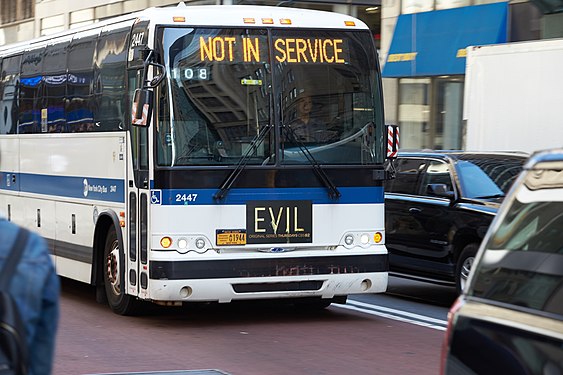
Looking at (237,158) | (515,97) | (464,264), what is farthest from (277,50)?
(515,97)

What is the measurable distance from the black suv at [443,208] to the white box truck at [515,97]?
108cm

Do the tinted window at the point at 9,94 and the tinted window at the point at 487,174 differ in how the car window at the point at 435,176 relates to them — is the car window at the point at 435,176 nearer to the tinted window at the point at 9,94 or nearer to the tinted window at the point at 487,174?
the tinted window at the point at 487,174

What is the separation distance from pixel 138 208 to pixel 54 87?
3.28 meters

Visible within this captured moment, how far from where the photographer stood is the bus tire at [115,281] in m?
12.5

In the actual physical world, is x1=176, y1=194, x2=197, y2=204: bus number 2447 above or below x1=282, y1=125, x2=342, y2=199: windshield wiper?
below

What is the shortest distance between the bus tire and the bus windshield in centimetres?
159

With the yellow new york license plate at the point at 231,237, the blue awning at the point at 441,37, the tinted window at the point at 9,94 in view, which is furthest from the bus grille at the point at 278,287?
the blue awning at the point at 441,37

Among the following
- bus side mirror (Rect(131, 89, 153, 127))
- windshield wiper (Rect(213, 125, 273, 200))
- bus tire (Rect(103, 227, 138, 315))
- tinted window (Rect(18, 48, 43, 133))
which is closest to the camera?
bus side mirror (Rect(131, 89, 153, 127))

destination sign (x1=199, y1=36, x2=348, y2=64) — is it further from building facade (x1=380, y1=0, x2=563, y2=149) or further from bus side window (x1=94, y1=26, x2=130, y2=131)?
building facade (x1=380, y1=0, x2=563, y2=149)

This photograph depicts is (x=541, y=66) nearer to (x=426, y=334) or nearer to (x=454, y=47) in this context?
(x=426, y=334)

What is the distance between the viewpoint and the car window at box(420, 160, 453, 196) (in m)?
14.2

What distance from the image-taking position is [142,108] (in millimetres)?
11336

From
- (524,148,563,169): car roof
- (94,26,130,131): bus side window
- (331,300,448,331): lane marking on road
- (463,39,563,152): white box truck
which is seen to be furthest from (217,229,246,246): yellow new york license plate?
(524,148,563,169): car roof

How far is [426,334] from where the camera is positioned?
11680 millimetres
